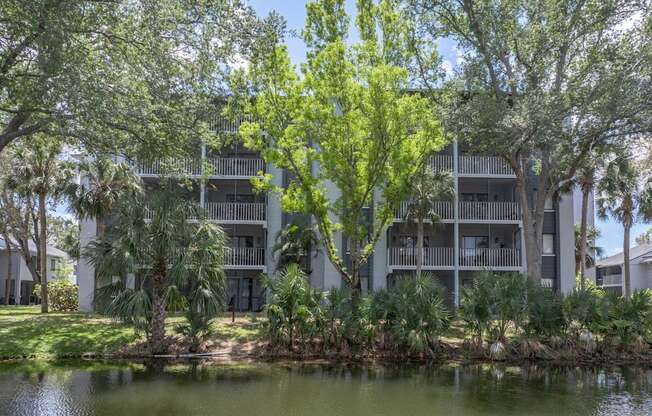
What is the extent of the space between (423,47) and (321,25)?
5.43 m

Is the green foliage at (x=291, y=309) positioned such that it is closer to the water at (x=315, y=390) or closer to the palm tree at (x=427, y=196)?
the water at (x=315, y=390)

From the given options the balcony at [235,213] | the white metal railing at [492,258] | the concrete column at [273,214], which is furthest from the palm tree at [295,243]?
the white metal railing at [492,258]

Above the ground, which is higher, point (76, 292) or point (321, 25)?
point (321, 25)

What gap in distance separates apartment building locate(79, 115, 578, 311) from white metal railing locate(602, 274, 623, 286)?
2454 cm

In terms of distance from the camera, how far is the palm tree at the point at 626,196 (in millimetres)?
A: 32875

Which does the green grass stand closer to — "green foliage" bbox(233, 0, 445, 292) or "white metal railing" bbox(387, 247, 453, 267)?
"green foliage" bbox(233, 0, 445, 292)

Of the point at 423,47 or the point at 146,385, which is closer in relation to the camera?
the point at 146,385

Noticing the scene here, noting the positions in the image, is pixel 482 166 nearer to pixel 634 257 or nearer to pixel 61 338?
pixel 61 338

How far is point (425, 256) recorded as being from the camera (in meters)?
31.5

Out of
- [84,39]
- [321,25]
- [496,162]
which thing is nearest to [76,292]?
[84,39]

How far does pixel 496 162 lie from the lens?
31.8 metres

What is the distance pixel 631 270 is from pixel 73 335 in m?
45.4

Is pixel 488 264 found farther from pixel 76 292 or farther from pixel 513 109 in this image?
pixel 76 292

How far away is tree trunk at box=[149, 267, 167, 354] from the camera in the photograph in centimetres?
1936
